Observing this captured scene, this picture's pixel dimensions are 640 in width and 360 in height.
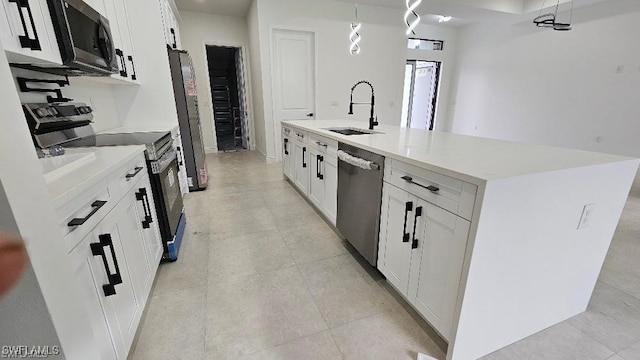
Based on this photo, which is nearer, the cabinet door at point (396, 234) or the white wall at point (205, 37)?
the cabinet door at point (396, 234)

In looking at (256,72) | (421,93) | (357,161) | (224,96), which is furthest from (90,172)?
(421,93)

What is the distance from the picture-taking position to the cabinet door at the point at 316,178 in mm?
2549

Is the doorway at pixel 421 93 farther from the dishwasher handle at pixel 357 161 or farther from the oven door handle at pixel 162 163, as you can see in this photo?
the oven door handle at pixel 162 163

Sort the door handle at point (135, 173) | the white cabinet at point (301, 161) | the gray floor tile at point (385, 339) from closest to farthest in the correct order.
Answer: the gray floor tile at point (385, 339) → the door handle at point (135, 173) → the white cabinet at point (301, 161)

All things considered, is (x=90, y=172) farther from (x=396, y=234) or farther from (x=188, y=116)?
(x=188, y=116)

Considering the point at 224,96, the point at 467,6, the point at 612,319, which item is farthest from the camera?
the point at 224,96

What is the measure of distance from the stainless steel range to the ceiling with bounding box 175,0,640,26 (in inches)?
151

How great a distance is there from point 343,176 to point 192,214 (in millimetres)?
1767

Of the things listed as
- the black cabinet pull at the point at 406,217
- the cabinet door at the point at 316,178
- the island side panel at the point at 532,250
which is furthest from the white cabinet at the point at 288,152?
the island side panel at the point at 532,250

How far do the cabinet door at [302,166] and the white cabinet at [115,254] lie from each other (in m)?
1.58

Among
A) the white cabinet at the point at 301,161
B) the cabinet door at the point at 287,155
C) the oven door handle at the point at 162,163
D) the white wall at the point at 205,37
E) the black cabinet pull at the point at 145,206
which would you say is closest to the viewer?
the black cabinet pull at the point at 145,206

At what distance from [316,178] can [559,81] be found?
574cm

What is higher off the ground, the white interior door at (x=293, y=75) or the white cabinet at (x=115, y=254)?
the white interior door at (x=293, y=75)

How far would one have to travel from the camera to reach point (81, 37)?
155 centimetres
